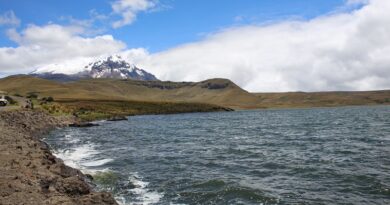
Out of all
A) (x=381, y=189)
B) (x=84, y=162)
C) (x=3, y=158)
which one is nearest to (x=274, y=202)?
(x=381, y=189)

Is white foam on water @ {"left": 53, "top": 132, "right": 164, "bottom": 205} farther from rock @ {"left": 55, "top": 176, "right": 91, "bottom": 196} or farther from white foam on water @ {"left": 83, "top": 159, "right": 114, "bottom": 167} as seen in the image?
rock @ {"left": 55, "top": 176, "right": 91, "bottom": 196}

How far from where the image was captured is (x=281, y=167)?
34875 mm

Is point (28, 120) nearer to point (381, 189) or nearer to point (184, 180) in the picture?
point (184, 180)

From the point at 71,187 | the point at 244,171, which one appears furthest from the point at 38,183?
Result: the point at 244,171

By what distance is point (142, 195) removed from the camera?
26375mm

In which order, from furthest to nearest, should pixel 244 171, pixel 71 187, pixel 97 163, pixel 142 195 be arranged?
pixel 97 163, pixel 244 171, pixel 142 195, pixel 71 187

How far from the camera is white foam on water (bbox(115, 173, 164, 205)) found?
80.2 ft

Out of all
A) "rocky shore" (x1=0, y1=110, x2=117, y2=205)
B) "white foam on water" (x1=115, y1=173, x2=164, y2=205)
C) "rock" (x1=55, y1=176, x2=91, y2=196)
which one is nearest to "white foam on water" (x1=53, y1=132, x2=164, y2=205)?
"white foam on water" (x1=115, y1=173, x2=164, y2=205)

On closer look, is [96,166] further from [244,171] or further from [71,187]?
[71,187]

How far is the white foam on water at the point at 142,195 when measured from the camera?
963 inches

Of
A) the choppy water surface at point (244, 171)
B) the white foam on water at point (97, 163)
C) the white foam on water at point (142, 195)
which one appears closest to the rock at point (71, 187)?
the white foam on water at point (142, 195)

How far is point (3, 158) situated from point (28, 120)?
52.2 meters

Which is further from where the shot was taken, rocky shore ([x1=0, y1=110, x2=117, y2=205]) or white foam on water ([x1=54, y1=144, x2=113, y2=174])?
white foam on water ([x1=54, y1=144, x2=113, y2=174])

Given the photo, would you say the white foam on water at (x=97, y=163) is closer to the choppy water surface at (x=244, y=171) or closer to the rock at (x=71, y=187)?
the choppy water surface at (x=244, y=171)
